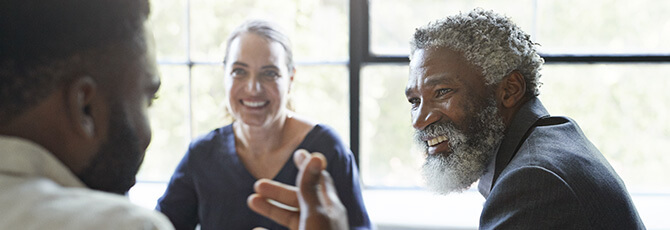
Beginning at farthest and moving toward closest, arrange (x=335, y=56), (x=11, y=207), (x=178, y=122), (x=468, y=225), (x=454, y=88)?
(x=178, y=122), (x=335, y=56), (x=468, y=225), (x=454, y=88), (x=11, y=207)

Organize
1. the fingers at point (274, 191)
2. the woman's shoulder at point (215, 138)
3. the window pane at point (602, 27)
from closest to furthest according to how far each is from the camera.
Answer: the fingers at point (274, 191)
the woman's shoulder at point (215, 138)
the window pane at point (602, 27)

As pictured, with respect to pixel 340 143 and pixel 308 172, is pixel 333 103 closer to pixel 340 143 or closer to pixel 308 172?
pixel 340 143

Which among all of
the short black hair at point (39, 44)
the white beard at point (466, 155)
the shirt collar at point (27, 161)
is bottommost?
the white beard at point (466, 155)

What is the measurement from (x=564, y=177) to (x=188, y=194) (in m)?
1.22

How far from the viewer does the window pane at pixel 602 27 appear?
2.44m

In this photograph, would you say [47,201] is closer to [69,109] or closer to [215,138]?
[69,109]

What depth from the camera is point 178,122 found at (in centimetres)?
280

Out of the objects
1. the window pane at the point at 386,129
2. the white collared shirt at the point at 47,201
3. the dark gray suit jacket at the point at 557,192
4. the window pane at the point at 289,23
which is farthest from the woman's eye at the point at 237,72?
the white collared shirt at the point at 47,201

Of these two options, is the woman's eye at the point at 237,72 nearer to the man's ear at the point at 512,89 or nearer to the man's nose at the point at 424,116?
the man's nose at the point at 424,116

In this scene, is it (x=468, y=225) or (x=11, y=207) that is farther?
(x=468, y=225)

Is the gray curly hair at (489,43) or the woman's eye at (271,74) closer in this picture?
the gray curly hair at (489,43)

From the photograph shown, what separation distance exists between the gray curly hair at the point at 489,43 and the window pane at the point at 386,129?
1046 mm

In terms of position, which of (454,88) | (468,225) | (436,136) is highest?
(454,88)

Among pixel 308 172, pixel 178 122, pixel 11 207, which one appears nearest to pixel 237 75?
pixel 178 122
